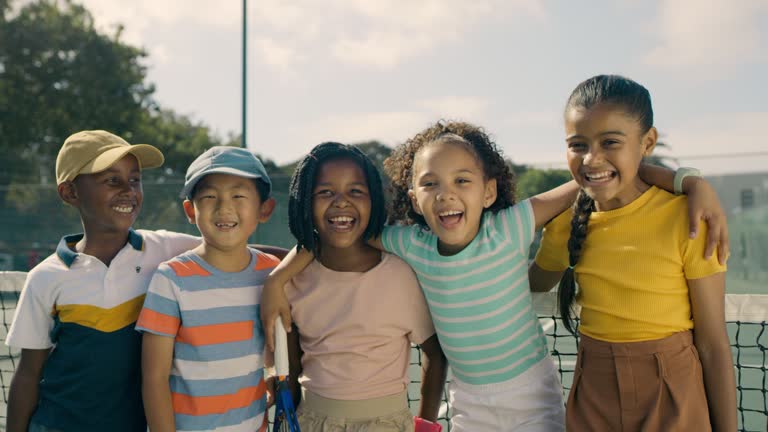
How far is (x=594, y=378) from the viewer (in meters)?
1.96

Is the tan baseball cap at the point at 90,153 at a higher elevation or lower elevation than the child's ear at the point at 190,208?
higher

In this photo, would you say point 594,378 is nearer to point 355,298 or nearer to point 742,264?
point 355,298

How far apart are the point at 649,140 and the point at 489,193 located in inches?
20.0

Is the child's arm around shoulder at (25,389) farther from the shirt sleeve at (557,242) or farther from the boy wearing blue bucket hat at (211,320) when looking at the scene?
the shirt sleeve at (557,242)

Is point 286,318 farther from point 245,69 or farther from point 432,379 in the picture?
point 245,69

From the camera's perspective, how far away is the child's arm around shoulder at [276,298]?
209 centimetres

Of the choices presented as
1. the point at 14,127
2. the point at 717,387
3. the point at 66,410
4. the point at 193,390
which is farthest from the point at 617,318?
the point at 14,127

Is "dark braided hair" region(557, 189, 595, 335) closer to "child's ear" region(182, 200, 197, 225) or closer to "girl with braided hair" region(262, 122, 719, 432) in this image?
"girl with braided hair" region(262, 122, 719, 432)

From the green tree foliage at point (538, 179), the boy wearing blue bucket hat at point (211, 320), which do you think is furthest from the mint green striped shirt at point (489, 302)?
the green tree foliage at point (538, 179)

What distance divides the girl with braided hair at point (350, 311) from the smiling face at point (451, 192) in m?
0.18

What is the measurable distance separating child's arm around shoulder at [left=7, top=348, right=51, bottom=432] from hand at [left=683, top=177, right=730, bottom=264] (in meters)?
1.92

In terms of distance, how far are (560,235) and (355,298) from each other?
0.67 meters

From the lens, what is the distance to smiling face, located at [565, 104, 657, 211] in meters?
1.94

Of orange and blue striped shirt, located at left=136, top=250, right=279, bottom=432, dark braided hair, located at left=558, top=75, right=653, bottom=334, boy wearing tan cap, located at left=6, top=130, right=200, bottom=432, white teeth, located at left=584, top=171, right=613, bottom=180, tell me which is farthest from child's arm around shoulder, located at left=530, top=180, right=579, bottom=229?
boy wearing tan cap, located at left=6, top=130, right=200, bottom=432
